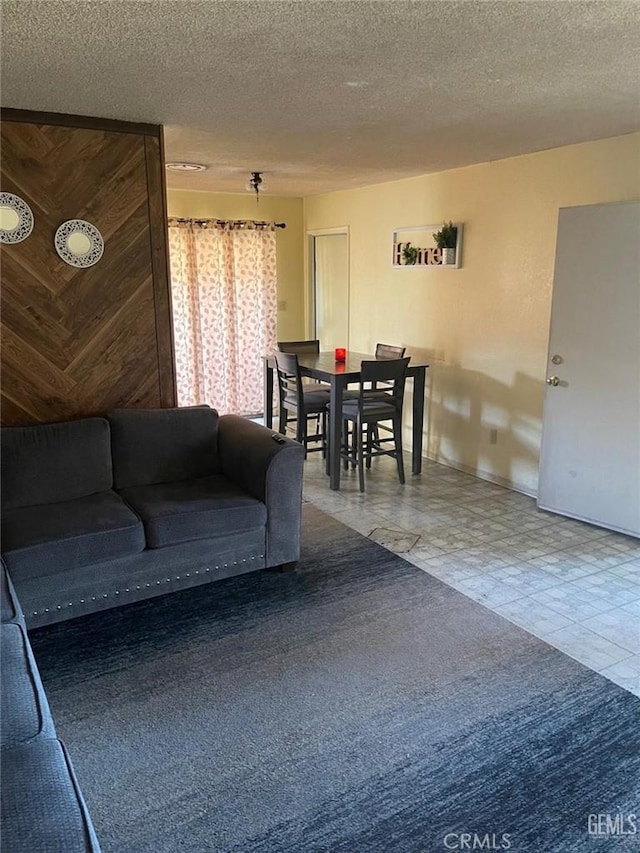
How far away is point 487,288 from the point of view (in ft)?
15.0

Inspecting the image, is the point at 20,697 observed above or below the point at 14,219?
below

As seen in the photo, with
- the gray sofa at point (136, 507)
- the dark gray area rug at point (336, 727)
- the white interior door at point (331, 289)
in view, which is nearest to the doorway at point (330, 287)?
the white interior door at point (331, 289)

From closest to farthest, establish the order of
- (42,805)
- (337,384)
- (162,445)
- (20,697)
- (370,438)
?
(42,805)
(20,697)
(162,445)
(337,384)
(370,438)

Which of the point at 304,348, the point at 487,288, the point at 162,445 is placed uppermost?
the point at 487,288

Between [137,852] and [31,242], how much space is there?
2.71m

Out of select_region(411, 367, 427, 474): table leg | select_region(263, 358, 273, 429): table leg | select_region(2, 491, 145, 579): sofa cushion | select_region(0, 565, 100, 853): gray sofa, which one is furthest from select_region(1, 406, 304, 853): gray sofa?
select_region(263, 358, 273, 429): table leg

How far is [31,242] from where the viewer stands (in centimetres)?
311

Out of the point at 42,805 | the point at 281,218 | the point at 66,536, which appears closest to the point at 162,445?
the point at 66,536

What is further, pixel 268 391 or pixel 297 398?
pixel 268 391

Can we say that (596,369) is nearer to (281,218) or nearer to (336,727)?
(336,727)

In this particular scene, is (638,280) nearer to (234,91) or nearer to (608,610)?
(608,610)

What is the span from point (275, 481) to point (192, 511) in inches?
17.1

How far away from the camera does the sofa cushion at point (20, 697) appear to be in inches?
60.7

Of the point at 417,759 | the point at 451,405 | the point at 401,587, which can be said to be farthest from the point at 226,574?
the point at 451,405
